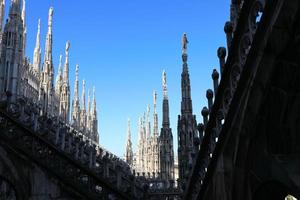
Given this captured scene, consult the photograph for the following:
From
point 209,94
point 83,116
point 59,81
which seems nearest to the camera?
point 209,94

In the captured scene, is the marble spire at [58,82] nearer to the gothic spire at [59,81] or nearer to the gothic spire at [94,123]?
the gothic spire at [59,81]

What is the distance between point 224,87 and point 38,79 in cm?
4366

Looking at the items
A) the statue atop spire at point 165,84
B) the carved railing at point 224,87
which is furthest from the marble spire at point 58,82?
the carved railing at point 224,87

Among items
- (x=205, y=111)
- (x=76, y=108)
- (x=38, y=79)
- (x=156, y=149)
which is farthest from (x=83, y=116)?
(x=205, y=111)

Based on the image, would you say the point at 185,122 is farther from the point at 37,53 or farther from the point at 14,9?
the point at 37,53

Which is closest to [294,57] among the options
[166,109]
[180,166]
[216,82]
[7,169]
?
[216,82]

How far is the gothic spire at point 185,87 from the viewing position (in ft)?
71.9

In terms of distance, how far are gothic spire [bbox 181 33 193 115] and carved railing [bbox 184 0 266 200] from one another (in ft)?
48.4

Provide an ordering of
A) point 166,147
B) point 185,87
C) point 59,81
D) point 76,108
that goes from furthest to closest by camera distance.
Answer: point 76,108 → point 59,81 → point 166,147 → point 185,87

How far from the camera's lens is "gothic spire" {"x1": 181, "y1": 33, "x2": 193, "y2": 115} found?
21.9 m

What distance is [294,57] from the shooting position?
15.0ft

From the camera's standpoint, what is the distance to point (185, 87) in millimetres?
22641

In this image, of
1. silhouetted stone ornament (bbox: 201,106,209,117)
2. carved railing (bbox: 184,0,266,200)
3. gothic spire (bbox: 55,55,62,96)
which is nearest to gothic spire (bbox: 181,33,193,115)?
carved railing (bbox: 184,0,266,200)

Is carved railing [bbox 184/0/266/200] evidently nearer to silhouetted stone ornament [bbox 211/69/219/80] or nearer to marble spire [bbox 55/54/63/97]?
silhouetted stone ornament [bbox 211/69/219/80]
